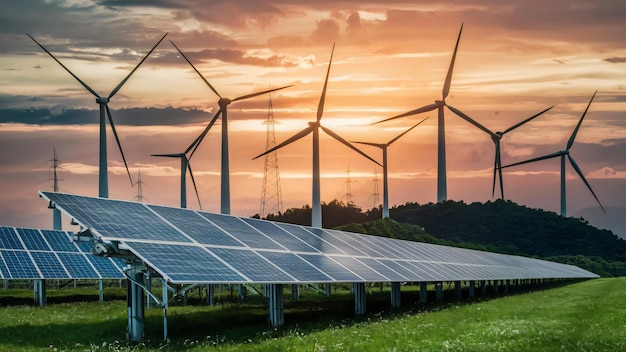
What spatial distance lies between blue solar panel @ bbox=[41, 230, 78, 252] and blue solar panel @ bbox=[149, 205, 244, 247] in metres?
28.7

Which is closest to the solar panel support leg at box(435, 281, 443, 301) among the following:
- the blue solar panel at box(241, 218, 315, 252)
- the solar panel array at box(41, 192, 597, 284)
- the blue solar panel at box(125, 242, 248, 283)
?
the solar panel array at box(41, 192, 597, 284)

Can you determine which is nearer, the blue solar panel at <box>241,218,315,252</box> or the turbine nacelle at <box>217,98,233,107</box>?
the blue solar panel at <box>241,218,315,252</box>

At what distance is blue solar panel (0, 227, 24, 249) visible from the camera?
68.8 meters

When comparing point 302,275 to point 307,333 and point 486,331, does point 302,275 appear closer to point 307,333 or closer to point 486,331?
point 307,333

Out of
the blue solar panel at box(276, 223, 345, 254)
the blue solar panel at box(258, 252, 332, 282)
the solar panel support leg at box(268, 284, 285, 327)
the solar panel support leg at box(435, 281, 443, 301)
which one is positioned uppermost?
the blue solar panel at box(276, 223, 345, 254)

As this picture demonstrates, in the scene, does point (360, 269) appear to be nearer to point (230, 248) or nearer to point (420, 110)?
point (230, 248)

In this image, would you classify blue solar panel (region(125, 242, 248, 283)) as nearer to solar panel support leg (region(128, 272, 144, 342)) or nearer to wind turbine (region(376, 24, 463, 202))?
solar panel support leg (region(128, 272, 144, 342))

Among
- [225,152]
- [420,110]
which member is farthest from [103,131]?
[420,110]

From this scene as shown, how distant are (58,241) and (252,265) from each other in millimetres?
39094

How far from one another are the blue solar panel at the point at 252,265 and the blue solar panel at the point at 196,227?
3.79ft

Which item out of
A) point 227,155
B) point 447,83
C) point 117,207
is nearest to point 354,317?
point 117,207

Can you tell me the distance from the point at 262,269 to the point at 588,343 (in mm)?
15806

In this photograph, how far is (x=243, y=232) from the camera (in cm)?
4991

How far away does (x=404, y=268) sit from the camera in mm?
61781
